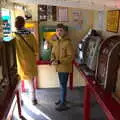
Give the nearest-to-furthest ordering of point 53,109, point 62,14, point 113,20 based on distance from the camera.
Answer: point 113,20 → point 53,109 → point 62,14

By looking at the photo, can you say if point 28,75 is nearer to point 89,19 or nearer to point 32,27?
point 32,27

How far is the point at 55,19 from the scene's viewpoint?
13.4ft

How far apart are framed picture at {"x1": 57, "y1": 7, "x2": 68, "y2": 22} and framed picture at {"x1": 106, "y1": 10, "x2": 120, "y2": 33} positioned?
100 centimetres

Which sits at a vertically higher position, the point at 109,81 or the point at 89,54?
the point at 89,54

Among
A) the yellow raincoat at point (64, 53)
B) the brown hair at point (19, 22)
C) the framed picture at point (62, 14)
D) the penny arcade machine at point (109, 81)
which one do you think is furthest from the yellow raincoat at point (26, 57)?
the penny arcade machine at point (109, 81)

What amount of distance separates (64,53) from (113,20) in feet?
2.73

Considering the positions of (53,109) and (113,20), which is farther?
(53,109)

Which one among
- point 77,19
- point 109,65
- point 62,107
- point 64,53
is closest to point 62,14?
point 77,19

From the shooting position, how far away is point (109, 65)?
7.32 ft

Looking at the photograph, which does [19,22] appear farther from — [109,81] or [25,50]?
[109,81]

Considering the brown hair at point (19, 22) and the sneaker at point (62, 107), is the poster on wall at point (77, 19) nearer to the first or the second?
the brown hair at point (19, 22)

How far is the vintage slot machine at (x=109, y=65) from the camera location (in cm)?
221

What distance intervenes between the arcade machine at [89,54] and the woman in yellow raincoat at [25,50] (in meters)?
0.77

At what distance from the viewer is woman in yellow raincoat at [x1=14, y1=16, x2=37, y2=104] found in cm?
321
